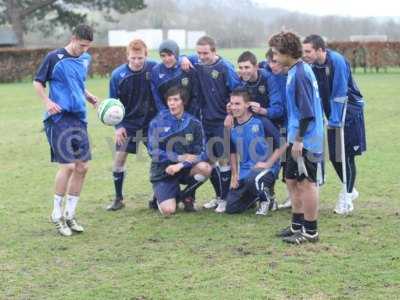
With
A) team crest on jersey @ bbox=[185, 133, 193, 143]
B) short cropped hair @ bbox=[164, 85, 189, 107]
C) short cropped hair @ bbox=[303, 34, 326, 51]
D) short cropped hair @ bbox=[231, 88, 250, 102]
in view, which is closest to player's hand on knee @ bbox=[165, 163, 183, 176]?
team crest on jersey @ bbox=[185, 133, 193, 143]

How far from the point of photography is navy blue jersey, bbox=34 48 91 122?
6180mm

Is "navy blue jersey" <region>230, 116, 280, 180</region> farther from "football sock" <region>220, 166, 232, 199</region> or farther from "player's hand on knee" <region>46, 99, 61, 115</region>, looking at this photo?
"player's hand on knee" <region>46, 99, 61, 115</region>

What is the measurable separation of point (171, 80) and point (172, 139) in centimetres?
66

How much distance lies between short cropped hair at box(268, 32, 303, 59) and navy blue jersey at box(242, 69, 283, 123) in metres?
1.44

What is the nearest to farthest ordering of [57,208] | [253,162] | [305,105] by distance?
[305,105]
[57,208]
[253,162]

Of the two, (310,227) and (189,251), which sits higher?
(310,227)

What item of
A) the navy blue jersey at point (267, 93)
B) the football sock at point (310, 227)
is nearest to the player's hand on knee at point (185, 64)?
the navy blue jersey at point (267, 93)

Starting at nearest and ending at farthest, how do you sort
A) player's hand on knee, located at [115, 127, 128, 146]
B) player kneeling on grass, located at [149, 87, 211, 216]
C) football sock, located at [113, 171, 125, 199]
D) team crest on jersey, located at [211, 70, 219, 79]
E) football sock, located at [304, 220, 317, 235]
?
football sock, located at [304, 220, 317, 235] < team crest on jersey, located at [211, 70, 219, 79] < player kneeling on grass, located at [149, 87, 211, 216] < player's hand on knee, located at [115, 127, 128, 146] < football sock, located at [113, 171, 125, 199]

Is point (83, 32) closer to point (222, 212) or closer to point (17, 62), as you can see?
point (222, 212)

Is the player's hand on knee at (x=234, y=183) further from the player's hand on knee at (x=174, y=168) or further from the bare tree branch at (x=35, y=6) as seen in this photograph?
the bare tree branch at (x=35, y=6)

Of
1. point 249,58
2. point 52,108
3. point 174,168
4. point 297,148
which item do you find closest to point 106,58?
point 174,168

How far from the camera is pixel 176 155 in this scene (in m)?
7.33

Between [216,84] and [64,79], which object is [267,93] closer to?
[216,84]

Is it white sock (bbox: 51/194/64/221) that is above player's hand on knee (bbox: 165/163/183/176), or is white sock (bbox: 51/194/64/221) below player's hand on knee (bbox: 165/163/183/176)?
below
